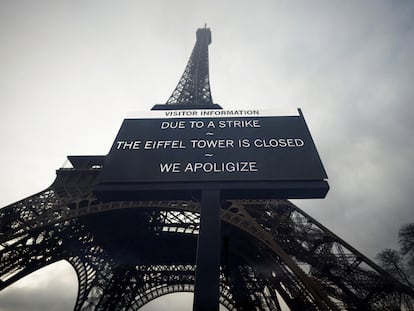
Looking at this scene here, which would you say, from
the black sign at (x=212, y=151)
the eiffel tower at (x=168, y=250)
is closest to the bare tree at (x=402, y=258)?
the eiffel tower at (x=168, y=250)

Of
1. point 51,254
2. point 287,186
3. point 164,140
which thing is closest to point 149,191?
point 164,140

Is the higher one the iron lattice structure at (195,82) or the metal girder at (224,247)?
the iron lattice structure at (195,82)

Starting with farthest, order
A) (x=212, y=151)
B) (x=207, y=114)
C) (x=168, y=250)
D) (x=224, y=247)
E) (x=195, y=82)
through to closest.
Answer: (x=195, y=82) → (x=168, y=250) → (x=224, y=247) → (x=207, y=114) → (x=212, y=151)

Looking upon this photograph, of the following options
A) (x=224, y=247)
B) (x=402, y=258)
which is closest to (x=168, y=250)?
(x=224, y=247)

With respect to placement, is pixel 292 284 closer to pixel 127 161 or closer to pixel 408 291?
pixel 408 291

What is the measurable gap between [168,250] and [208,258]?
21607mm

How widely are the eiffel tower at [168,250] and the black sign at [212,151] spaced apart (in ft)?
11.7

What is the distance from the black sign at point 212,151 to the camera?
222 inches

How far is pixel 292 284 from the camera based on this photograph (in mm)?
14273

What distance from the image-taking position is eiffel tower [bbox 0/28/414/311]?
1280 cm

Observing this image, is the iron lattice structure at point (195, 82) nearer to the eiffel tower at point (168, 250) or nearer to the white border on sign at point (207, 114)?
the eiffel tower at point (168, 250)

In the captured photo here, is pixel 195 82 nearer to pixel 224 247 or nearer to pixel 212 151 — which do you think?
pixel 224 247

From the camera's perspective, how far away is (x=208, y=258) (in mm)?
4547

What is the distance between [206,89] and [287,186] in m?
28.6
